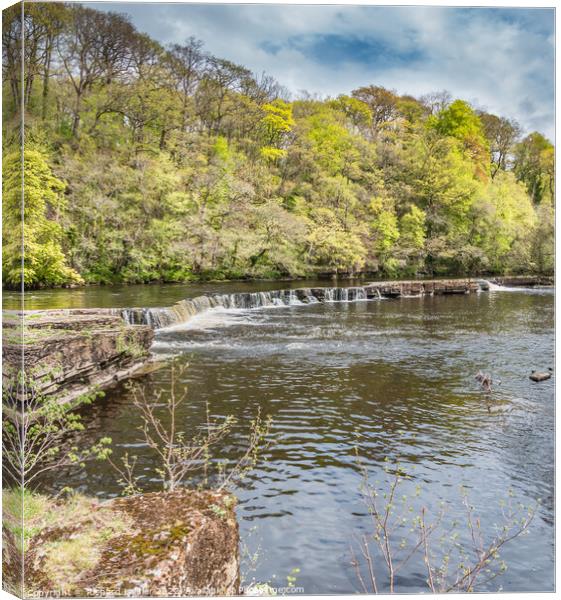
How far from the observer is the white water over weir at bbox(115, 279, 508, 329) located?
499 inches

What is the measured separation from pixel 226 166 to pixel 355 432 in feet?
14.9

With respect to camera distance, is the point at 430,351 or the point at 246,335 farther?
the point at 246,335

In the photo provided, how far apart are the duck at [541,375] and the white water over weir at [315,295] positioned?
7044mm

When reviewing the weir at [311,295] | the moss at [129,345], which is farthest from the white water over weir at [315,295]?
the moss at [129,345]

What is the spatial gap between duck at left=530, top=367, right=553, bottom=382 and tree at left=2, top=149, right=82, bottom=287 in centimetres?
600

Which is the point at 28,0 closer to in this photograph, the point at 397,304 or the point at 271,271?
the point at 397,304

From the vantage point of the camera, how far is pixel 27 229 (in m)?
3.67

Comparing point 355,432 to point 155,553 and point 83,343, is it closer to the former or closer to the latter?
point 155,553

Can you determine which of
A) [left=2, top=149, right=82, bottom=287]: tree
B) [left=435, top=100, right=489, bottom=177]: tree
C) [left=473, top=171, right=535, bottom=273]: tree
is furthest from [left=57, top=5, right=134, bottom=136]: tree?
[left=473, top=171, right=535, bottom=273]: tree

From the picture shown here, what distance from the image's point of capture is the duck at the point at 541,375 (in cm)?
646

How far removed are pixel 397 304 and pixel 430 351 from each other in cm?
697

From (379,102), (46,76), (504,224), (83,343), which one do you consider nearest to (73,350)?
(83,343)

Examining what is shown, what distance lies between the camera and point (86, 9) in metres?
3.49

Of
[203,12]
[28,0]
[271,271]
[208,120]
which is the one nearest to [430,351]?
[208,120]
